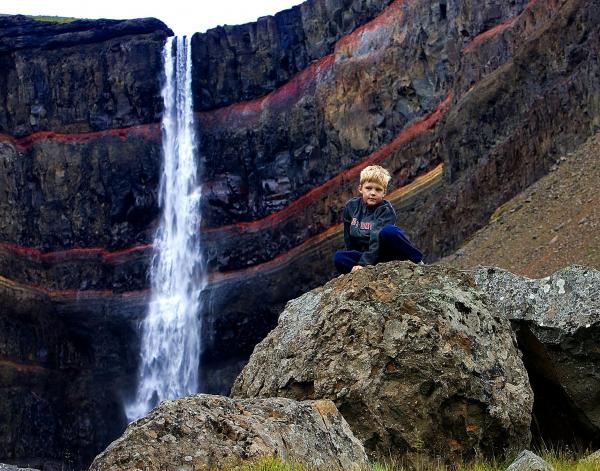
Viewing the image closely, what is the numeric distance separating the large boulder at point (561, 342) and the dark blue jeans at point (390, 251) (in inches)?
51.5

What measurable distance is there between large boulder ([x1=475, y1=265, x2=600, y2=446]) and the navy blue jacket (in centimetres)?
164

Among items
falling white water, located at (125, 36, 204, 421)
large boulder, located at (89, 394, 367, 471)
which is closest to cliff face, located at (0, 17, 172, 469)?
falling white water, located at (125, 36, 204, 421)

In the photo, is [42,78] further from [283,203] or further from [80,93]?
[283,203]

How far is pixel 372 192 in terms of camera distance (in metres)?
8.47

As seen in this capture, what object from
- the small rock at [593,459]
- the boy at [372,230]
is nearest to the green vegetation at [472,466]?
the small rock at [593,459]

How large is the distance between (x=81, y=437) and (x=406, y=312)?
49.2m

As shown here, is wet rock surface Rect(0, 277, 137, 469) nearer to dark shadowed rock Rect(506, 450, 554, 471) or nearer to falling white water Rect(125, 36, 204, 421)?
falling white water Rect(125, 36, 204, 421)

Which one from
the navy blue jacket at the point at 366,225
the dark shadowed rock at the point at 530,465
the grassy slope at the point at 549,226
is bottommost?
the dark shadowed rock at the point at 530,465

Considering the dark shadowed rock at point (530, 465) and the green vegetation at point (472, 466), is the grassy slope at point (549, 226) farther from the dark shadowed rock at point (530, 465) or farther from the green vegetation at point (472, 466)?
the dark shadowed rock at point (530, 465)

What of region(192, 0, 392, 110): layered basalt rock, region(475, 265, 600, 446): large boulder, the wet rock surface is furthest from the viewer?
region(192, 0, 392, 110): layered basalt rock

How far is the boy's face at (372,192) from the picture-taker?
8445 millimetres

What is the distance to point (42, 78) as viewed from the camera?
198 feet

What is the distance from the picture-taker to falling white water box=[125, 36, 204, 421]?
53.0m

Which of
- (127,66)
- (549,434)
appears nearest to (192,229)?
(127,66)
